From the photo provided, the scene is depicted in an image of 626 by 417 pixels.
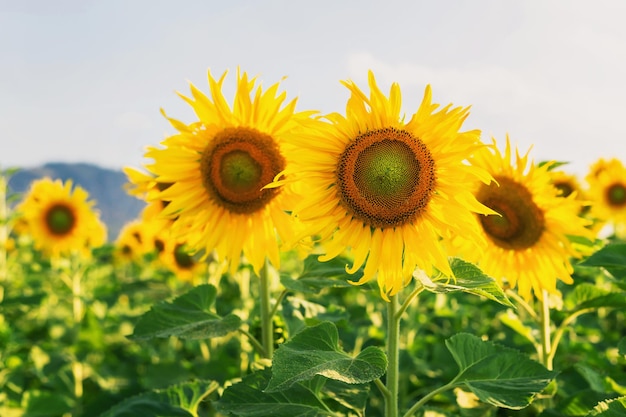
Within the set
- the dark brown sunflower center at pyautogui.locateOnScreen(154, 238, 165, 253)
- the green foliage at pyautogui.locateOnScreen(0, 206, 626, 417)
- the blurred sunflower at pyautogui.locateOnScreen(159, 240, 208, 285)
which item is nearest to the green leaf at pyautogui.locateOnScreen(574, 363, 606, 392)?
the green foliage at pyautogui.locateOnScreen(0, 206, 626, 417)

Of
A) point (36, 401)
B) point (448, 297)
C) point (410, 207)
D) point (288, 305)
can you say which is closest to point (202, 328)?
point (288, 305)

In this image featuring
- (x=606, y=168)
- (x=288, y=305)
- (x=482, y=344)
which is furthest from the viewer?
(x=606, y=168)

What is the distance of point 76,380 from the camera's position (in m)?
5.52

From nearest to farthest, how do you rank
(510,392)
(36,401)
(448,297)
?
(510,392) < (36,401) < (448,297)

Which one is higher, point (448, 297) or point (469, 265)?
point (469, 265)

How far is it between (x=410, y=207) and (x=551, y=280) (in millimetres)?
1190

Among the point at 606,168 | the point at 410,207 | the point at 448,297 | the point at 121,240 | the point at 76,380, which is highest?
the point at 606,168

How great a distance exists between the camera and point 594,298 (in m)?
2.88

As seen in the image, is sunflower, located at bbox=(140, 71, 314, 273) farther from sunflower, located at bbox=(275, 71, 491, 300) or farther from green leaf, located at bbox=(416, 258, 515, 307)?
green leaf, located at bbox=(416, 258, 515, 307)

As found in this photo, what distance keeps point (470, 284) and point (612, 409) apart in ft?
1.81

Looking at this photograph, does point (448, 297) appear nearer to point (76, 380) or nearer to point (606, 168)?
point (76, 380)

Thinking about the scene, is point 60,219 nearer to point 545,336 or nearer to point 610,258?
point 545,336

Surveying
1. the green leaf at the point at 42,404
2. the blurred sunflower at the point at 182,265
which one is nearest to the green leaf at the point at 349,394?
the green leaf at the point at 42,404

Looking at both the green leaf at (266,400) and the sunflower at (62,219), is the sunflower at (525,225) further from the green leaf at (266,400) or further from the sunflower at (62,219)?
the sunflower at (62,219)
